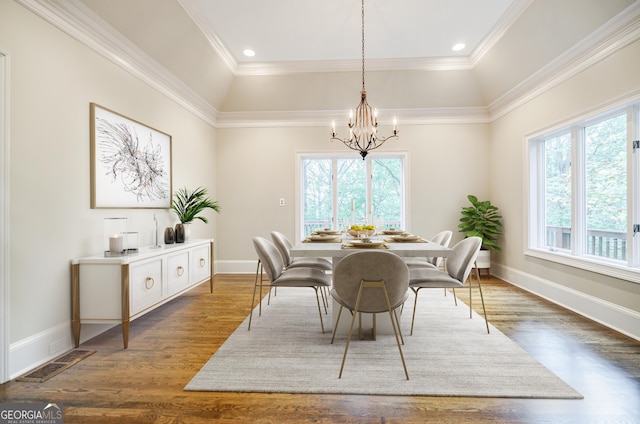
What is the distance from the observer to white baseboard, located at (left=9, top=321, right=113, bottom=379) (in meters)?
2.01

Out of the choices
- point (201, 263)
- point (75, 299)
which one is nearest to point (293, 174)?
point (201, 263)

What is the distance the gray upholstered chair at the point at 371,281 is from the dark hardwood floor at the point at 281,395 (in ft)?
1.11

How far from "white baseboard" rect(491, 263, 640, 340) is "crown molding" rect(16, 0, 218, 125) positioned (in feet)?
16.4

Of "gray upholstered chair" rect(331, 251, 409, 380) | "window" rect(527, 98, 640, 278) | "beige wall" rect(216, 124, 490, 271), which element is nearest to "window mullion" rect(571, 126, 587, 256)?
"window" rect(527, 98, 640, 278)

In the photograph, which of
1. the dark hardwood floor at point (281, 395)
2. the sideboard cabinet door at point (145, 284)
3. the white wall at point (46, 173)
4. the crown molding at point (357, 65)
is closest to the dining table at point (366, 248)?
the dark hardwood floor at point (281, 395)

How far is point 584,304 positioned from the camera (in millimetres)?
3107

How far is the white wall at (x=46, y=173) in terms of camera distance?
2.03m

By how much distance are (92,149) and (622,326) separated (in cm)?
472

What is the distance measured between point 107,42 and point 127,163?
1063mm

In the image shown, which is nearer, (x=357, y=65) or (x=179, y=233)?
(x=179, y=233)

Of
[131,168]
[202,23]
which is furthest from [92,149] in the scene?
[202,23]

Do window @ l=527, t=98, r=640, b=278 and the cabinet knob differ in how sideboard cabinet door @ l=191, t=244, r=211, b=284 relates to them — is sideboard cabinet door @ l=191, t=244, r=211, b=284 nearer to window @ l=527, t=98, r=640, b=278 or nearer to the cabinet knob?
the cabinet knob

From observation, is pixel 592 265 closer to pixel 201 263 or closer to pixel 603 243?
pixel 603 243

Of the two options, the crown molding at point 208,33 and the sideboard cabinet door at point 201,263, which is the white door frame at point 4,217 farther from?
the crown molding at point 208,33
